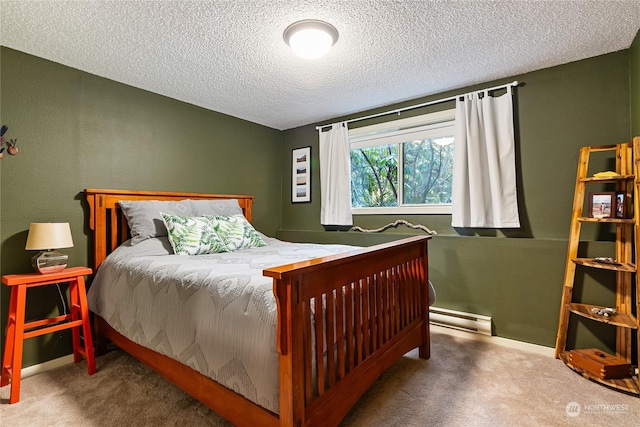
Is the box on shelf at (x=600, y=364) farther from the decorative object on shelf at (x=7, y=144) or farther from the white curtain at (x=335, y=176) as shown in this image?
the decorative object on shelf at (x=7, y=144)

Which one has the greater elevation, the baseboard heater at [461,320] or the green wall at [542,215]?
the green wall at [542,215]

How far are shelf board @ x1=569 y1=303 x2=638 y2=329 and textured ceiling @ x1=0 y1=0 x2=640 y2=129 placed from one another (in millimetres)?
1761

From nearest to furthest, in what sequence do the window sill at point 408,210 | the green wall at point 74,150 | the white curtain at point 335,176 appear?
the green wall at point 74,150
the window sill at point 408,210
the white curtain at point 335,176

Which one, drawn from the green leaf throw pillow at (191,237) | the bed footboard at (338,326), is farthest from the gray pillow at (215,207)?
the bed footboard at (338,326)

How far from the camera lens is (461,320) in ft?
8.66

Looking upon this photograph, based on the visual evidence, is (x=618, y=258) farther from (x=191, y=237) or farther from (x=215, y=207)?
(x=215, y=207)

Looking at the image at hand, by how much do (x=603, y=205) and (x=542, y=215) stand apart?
404 mm

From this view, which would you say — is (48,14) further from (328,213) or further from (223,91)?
(328,213)

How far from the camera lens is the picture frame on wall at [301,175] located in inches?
151

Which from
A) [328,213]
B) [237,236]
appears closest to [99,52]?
[237,236]

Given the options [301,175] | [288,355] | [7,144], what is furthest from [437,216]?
[7,144]

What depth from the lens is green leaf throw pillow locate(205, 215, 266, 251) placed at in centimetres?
251

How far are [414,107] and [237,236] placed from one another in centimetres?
205

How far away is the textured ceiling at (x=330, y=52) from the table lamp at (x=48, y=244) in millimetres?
1182
